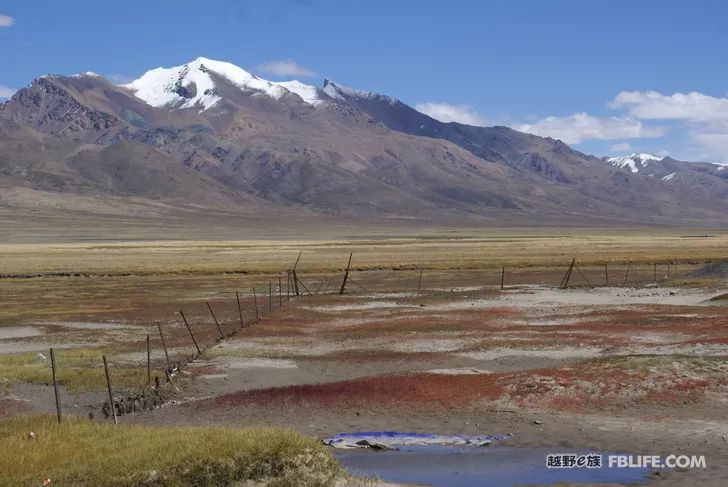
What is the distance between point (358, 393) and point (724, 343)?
13.8m

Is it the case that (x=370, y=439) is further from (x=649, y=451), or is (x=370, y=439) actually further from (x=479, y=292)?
(x=479, y=292)

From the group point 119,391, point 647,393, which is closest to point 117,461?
point 119,391

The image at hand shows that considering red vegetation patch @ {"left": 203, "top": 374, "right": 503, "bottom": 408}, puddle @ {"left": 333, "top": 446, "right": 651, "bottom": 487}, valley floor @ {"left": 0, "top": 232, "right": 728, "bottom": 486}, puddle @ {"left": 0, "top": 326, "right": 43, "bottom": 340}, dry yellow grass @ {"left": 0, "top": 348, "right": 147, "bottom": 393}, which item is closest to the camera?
puddle @ {"left": 333, "top": 446, "right": 651, "bottom": 487}

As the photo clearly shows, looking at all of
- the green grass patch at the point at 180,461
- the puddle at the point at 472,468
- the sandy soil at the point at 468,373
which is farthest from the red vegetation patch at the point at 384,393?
the green grass patch at the point at 180,461

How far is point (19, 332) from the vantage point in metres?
44.2

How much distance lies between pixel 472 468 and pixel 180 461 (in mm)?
6315

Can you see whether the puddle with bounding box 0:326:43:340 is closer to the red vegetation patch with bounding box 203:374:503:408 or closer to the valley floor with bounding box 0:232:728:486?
the valley floor with bounding box 0:232:728:486

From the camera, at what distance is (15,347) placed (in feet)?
128

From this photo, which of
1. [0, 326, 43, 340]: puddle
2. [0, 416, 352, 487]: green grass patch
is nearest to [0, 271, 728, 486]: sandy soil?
[0, 326, 43, 340]: puddle

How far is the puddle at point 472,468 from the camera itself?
58.0 ft

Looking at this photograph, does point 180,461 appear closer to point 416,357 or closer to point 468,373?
point 468,373

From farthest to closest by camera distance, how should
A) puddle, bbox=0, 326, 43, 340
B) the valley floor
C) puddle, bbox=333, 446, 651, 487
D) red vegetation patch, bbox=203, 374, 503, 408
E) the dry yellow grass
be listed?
puddle, bbox=0, 326, 43, 340
the dry yellow grass
red vegetation patch, bbox=203, 374, 503, 408
the valley floor
puddle, bbox=333, 446, 651, 487

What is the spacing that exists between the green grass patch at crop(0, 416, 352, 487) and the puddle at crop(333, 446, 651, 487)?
2051 millimetres

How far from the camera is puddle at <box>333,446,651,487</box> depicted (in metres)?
17.7
